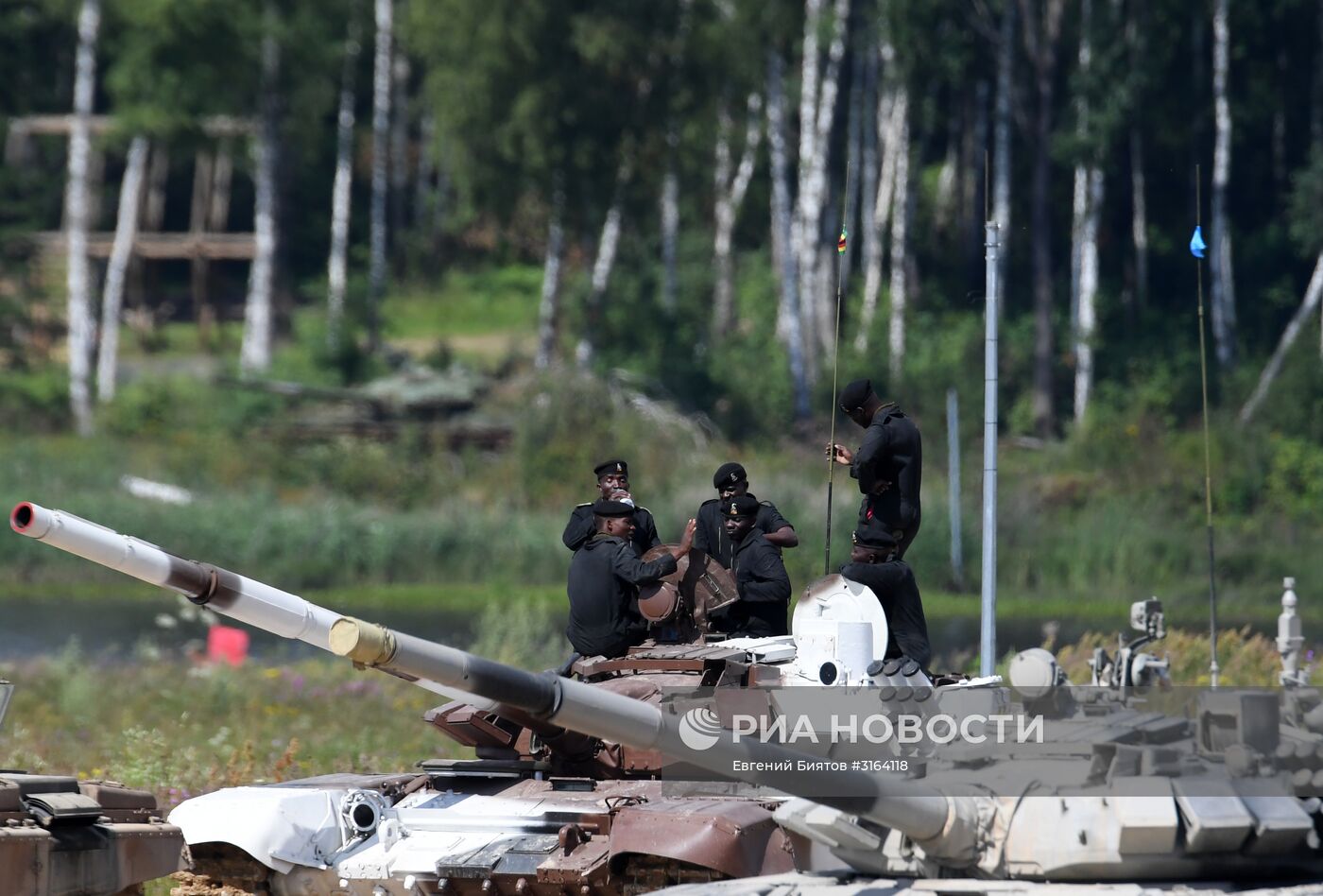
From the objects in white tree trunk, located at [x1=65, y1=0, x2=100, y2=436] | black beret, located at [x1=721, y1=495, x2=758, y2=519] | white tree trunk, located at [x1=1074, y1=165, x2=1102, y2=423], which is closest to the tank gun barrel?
black beret, located at [x1=721, y1=495, x2=758, y2=519]

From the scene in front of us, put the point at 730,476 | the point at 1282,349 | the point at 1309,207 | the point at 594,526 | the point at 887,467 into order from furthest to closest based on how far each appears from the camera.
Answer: the point at 1309,207, the point at 1282,349, the point at 730,476, the point at 594,526, the point at 887,467

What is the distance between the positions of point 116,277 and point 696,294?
11.8 m

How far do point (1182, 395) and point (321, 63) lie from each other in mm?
17927

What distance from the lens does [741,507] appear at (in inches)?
541

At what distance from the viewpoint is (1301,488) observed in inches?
1420

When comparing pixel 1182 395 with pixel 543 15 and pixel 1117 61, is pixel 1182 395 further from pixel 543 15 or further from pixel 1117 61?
pixel 543 15

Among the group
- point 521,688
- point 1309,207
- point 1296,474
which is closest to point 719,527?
point 521,688

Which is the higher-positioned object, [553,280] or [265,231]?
[265,231]

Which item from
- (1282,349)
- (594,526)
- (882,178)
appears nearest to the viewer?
(594,526)

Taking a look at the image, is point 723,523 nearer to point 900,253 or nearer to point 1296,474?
point 1296,474

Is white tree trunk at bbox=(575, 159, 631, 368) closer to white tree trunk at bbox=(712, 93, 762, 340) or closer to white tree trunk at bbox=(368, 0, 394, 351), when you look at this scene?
white tree trunk at bbox=(712, 93, 762, 340)

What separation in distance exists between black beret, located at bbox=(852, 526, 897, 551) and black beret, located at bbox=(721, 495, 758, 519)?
161cm

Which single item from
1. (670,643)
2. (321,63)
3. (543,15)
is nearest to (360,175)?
(321,63)

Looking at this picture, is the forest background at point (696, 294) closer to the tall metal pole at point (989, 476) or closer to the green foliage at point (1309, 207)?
the green foliage at point (1309, 207)
